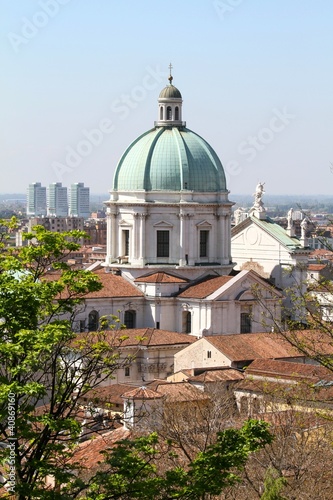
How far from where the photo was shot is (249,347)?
50344mm

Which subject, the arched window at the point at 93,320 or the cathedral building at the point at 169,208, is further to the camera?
the cathedral building at the point at 169,208

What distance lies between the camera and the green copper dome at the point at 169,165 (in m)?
58.2

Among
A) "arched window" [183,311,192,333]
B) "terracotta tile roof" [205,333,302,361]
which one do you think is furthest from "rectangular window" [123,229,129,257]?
"terracotta tile roof" [205,333,302,361]

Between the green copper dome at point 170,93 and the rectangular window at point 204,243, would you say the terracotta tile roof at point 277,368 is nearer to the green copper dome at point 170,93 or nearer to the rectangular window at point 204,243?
the rectangular window at point 204,243

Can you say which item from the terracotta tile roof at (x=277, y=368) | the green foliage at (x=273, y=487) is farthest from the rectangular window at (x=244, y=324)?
the green foliage at (x=273, y=487)

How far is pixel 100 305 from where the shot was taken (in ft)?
182

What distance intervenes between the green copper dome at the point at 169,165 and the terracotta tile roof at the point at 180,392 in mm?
16346

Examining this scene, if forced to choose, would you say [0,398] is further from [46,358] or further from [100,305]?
[100,305]

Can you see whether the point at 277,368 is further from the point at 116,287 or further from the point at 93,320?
the point at 116,287

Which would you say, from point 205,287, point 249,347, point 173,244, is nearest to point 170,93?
point 173,244

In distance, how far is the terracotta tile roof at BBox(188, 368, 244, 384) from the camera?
44.8m

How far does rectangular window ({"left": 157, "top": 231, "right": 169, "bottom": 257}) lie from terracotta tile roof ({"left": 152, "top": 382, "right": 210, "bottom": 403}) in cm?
1490

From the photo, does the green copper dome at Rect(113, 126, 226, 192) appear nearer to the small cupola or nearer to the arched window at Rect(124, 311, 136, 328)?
the small cupola

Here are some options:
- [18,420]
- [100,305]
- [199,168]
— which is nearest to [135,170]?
[199,168]
